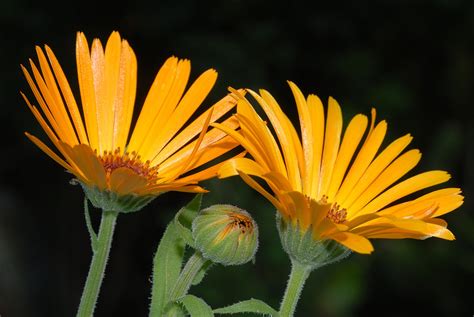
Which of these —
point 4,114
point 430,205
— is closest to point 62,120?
point 430,205

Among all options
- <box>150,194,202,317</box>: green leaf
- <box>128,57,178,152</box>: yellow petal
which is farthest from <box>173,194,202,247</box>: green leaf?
<box>128,57,178,152</box>: yellow petal

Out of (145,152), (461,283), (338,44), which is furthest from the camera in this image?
(338,44)

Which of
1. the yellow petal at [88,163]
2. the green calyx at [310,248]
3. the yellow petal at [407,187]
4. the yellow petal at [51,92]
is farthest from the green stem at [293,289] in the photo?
the yellow petal at [51,92]

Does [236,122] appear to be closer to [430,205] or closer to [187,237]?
[187,237]

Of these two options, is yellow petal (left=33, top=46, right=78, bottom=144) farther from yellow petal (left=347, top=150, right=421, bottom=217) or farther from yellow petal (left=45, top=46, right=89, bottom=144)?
yellow petal (left=347, top=150, right=421, bottom=217)

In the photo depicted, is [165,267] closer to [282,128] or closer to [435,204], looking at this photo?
[282,128]

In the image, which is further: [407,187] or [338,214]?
[338,214]

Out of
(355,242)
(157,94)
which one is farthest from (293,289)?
(157,94)
